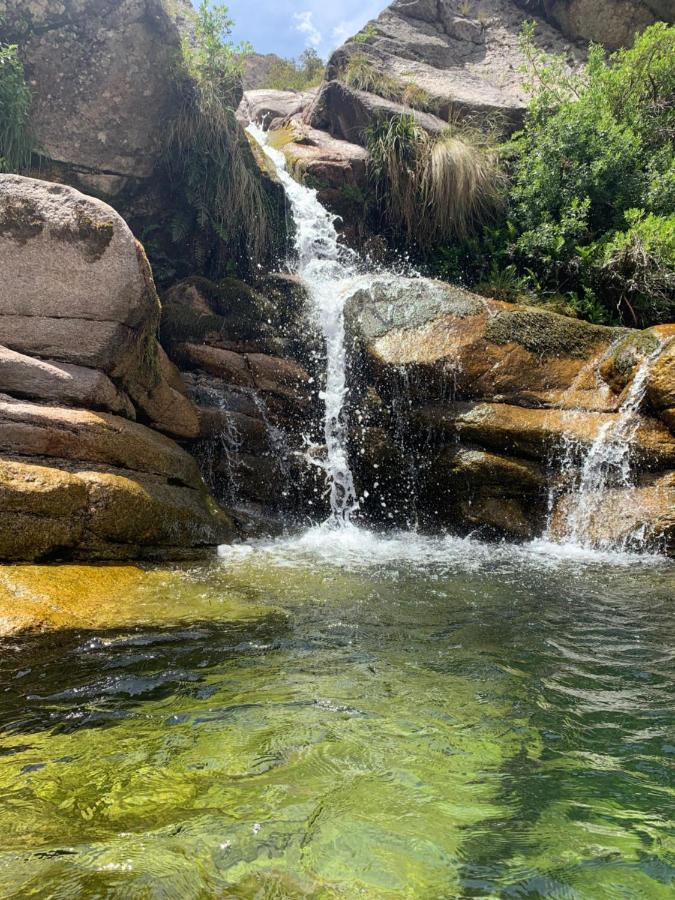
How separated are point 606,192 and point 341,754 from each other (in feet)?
38.2

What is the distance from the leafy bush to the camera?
32.3 ft

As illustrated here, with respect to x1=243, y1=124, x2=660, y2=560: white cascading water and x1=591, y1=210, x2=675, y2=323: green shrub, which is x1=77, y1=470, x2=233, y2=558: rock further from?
x1=591, y1=210, x2=675, y2=323: green shrub

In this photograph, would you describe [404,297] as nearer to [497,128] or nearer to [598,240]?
[598,240]

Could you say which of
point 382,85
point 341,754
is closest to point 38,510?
point 341,754

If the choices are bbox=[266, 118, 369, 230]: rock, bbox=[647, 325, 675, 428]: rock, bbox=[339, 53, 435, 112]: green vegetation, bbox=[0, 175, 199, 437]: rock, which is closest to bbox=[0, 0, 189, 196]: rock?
bbox=[266, 118, 369, 230]: rock

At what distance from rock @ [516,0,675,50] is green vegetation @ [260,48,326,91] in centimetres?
712

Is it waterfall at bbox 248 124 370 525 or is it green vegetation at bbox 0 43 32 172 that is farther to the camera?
green vegetation at bbox 0 43 32 172

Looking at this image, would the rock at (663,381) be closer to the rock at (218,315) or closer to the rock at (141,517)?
the rock at (218,315)

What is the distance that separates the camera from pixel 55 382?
232 inches

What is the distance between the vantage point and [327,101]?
13.8m

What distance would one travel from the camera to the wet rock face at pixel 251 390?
820 centimetres

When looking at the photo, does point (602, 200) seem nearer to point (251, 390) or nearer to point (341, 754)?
point (251, 390)

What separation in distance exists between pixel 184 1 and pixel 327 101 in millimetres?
3665

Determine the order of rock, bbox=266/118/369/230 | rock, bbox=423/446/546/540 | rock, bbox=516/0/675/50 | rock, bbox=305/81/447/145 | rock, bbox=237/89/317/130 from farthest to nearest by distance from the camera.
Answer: rock, bbox=516/0/675/50 < rock, bbox=237/89/317/130 < rock, bbox=305/81/447/145 < rock, bbox=266/118/369/230 < rock, bbox=423/446/546/540
